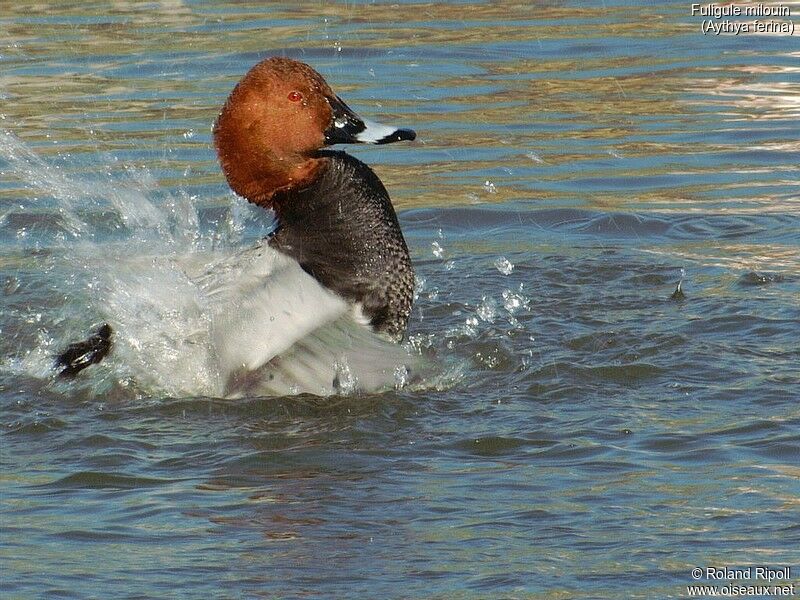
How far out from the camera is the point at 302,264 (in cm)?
521

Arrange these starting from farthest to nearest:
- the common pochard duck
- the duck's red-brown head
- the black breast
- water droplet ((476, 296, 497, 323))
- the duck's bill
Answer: water droplet ((476, 296, 497, 323)) < the duck's bill < the duck's red-brown head < the black breast < the common pochard duck

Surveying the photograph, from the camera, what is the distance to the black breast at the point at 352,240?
17.3 feet

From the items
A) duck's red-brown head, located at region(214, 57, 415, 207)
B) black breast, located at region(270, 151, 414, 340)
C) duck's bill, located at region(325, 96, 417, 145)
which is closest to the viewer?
black breast, located at region(270, 151, 414, 340)

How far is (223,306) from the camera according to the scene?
506 cm

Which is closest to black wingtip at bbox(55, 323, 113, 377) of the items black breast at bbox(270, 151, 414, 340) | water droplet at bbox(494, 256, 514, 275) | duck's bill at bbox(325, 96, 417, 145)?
black breast at bbox(270, 151, 414, 340)

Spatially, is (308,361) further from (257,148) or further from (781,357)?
(781,357)

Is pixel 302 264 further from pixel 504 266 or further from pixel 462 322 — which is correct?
pixel 504 266

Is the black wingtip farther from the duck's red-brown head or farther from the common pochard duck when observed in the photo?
the duck's red-brown head

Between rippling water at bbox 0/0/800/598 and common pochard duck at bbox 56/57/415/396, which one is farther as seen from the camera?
common pochard duck at bbox 56/57/415/396

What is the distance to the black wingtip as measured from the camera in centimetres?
529

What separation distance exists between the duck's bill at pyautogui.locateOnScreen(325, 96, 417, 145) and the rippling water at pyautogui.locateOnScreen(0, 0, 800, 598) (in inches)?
30.5

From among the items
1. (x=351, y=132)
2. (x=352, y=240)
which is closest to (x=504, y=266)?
(x=351, y=132)

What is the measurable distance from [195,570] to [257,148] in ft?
6.72

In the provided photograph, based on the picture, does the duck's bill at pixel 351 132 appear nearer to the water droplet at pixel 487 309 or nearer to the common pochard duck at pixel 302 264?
the common pochard duck at pixel 302 264
